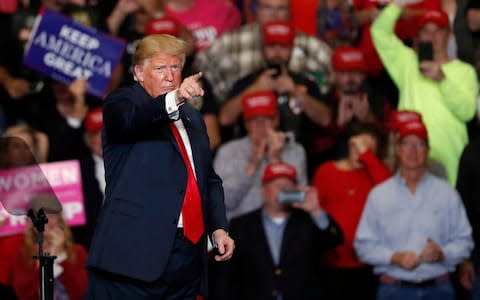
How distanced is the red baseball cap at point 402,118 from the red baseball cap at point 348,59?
853 mm

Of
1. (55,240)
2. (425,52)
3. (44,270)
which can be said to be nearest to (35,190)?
(44,270)

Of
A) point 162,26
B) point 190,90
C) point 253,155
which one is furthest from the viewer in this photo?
point 162,26

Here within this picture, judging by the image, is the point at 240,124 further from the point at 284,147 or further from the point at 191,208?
the point at 191,208

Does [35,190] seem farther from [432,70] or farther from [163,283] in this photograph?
[432,70]

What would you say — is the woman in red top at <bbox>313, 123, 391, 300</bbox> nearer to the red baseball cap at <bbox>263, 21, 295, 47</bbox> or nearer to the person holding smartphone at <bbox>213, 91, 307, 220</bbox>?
the person holding smartphone at <bbox>213, 91, 307, 220</bbox>

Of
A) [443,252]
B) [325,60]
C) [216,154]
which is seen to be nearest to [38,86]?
[216,154]

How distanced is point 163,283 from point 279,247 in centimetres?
289

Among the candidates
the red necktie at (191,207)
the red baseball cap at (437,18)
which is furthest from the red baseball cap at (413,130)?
the red necktie at (191,207)

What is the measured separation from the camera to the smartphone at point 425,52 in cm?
868

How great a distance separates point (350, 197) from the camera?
27.9 feet

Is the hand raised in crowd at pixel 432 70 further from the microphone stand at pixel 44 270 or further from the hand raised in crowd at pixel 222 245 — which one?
the microphone stand at pixel 44 270

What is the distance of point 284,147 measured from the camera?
346 inches

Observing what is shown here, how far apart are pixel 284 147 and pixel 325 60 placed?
3.68 feet

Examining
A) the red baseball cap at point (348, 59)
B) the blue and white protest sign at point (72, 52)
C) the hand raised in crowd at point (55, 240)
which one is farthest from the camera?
the red baseball cap at point (348, 59)
